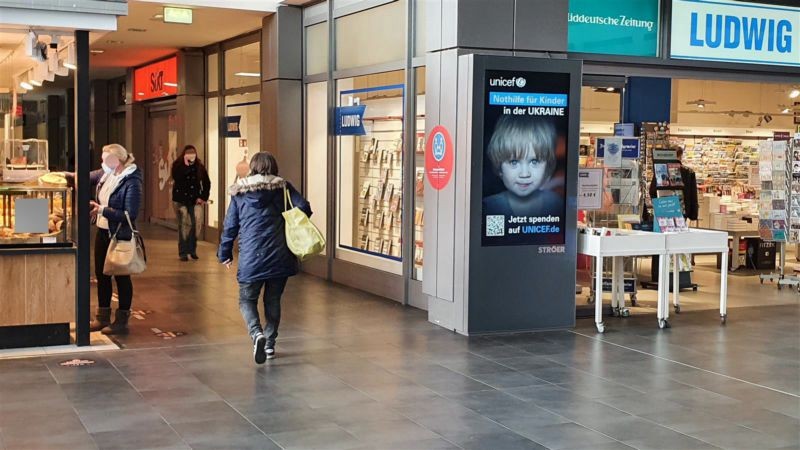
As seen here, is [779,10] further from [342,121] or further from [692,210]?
[342,121]

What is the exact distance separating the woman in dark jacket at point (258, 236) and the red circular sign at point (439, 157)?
5.33 feet

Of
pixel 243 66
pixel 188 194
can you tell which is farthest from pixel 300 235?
pixel 243 66

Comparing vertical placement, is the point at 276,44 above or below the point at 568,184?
above

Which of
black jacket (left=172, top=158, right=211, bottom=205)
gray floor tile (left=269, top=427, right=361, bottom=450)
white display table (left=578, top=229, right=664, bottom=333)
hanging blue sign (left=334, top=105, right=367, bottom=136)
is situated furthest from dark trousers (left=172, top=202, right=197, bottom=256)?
gray floor tile (left=269, top=427, right=361, bottom=450)

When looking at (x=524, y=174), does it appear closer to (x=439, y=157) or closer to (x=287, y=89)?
(x=439, y=157)

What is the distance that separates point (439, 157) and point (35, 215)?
320 centimetres

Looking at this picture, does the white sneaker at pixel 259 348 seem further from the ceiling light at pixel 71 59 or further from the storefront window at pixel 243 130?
the storefront window at pixel 243 130

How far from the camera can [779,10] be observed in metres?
10.5

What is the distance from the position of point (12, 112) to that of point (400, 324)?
3528 millimetres

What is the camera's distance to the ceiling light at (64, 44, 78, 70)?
7.42 meters

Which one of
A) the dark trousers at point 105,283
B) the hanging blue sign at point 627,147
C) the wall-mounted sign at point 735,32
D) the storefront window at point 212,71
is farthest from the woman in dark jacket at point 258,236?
the storefront window at point 212,71

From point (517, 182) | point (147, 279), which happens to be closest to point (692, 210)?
point (517, 182)

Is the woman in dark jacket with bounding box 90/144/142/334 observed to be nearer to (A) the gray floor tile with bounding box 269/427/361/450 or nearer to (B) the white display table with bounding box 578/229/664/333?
(A) the gray floor tile with bounding box 269/427/361/450

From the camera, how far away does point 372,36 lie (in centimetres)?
1059
